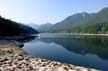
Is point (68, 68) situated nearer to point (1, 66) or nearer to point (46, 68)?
point (46, 68)

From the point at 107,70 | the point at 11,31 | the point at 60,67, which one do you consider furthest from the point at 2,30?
the point at 60,67

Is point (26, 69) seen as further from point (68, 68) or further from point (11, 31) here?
point (11, 31)

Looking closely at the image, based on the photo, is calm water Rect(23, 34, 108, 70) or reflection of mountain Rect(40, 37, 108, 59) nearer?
calm water Rect(23, 34, 108, 70)

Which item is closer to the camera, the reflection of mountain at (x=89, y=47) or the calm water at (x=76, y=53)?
the calm water at (x=76, y=53)

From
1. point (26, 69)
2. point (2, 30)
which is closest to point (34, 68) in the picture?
point (26, 69)

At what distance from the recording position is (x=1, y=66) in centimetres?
1883

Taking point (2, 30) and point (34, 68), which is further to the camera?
point (2, 30)

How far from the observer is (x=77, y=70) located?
55.6 feet

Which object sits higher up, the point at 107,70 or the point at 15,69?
the point at 15,69

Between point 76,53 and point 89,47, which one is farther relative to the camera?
point 89,47

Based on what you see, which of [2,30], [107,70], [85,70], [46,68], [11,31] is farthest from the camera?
[11,31]

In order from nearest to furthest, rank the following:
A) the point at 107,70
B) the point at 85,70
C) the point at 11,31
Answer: the point at 85,70 < the point at 107,70 < the point at 11,31

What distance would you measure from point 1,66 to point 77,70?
24.9ft

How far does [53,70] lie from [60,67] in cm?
103
